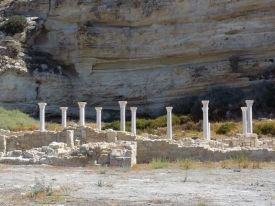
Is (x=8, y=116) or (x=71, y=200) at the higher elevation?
(x=8, y=116)

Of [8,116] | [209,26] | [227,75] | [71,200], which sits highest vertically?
[209,26]

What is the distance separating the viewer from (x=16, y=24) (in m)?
47.5

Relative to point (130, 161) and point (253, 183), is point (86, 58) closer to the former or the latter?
point (130, 161)

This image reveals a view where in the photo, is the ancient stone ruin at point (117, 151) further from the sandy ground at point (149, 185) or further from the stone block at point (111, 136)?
the sandy ground at point (149, 185)

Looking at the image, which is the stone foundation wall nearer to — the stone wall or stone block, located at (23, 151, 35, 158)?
the stone wall

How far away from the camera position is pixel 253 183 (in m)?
14.2

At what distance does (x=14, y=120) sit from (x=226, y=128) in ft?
48.9

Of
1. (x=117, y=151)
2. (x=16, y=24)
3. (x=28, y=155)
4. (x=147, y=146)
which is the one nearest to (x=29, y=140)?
(x=28, y=155)

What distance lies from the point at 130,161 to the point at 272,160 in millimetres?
5102

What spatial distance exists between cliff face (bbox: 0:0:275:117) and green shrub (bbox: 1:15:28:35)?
148 cm

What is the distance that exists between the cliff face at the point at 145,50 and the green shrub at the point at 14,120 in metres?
3.31

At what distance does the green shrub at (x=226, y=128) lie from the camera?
1422 inches

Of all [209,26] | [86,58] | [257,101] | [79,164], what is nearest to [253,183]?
[79,164]

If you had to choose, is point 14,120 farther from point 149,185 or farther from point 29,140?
point 149,185
